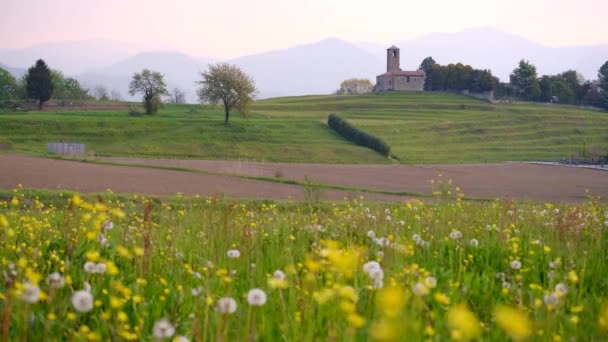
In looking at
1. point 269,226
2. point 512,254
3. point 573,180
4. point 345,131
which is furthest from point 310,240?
point 345,131

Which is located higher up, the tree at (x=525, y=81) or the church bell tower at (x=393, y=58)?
the church bell tower at (x=393, y=58)

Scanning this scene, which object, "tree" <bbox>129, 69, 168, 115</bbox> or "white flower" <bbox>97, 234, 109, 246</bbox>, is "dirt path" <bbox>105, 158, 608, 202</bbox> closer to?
"white flower" <bbox>97, 234, 109, 246</bbox>

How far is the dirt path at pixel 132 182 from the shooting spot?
26328 millimetres

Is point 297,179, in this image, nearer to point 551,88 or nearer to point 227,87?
point 227,87

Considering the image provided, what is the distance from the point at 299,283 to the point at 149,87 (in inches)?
2931

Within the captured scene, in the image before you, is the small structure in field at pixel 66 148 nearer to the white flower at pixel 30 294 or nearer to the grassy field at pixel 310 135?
the grassy field at pixel 310 135

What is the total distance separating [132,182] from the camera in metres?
29.5

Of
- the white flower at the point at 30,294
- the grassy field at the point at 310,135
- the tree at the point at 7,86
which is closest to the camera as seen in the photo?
the white flower at the point at 30,294

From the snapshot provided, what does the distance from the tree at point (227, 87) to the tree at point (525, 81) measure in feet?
239

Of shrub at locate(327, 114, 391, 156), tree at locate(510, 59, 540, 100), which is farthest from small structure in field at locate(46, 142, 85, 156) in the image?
tree at locate(510, 59, 540, 100)

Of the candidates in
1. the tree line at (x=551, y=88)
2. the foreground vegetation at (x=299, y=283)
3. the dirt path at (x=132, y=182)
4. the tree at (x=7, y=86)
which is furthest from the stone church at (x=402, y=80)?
the foreground vegetation at (x=299, y=283)

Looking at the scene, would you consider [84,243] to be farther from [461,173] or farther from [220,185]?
[461,173]

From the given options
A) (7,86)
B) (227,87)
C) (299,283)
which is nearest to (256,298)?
(299,283)

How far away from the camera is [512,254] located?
20.7 ft
